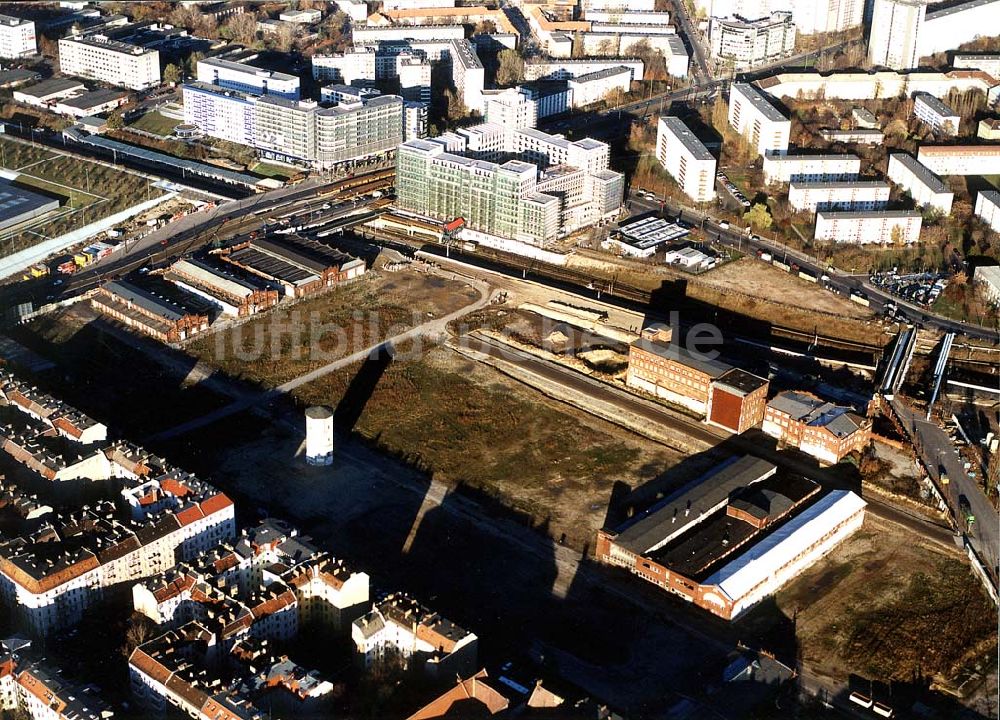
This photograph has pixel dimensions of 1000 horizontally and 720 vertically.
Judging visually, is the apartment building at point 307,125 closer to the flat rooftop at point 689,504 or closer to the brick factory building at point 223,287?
the brick factory building at point 223,287

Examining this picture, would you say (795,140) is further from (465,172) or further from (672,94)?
(465,172)

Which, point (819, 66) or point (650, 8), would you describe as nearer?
point (819, 66)

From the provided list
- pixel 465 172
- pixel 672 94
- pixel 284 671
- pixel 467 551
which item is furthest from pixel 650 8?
pixel 284 671

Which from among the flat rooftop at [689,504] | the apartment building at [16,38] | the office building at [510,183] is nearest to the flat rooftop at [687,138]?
the office building at [510,183]

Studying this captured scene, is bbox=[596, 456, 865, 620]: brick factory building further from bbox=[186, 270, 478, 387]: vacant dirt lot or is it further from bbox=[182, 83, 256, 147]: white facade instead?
bbox=[182, 83, 256, 147]: white facade

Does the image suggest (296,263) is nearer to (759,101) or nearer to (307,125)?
(307,125)

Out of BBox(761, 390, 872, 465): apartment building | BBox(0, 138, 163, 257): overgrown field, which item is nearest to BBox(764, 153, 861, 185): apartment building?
BBox(761, 390, 872, 465): apartment building
